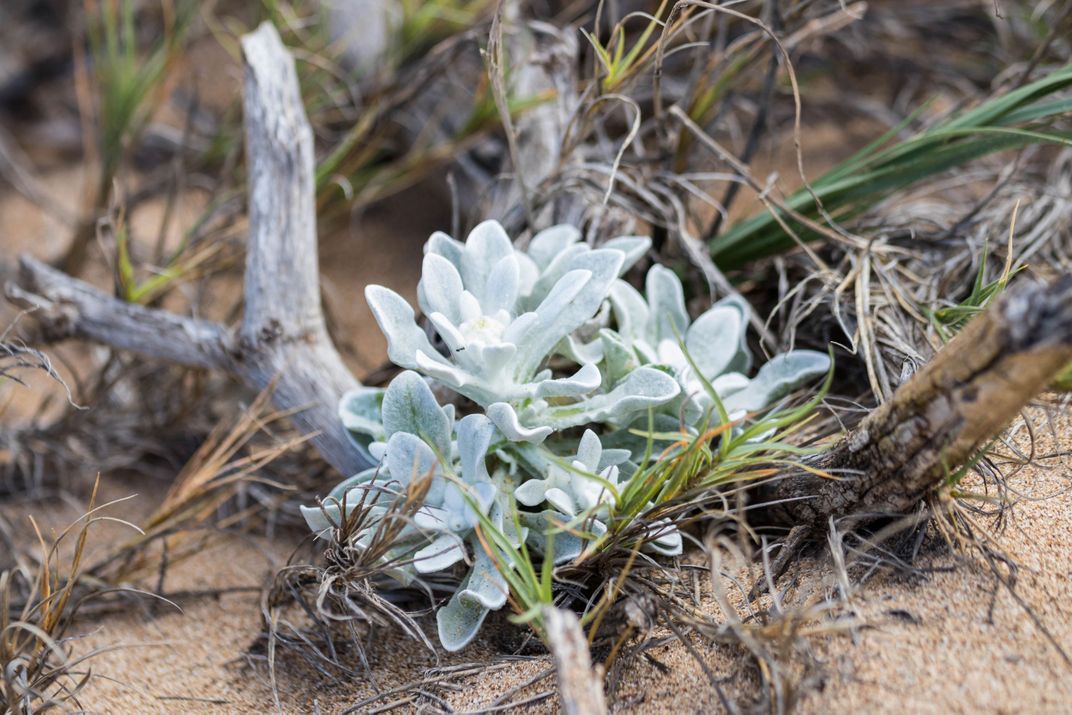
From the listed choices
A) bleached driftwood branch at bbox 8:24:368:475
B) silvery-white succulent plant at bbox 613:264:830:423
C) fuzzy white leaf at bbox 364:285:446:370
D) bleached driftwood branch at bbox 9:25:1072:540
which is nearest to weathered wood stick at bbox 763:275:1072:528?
bleached driftwood branch at bbox 9:25:1072:540

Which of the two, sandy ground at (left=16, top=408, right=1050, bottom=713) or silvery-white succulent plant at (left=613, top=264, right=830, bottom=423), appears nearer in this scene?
sandy ground at (left=16, top=408, right=1050, bottom=713)

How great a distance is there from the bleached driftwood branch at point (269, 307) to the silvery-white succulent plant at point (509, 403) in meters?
0.15

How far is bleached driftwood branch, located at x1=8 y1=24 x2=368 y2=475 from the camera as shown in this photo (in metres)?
1.43

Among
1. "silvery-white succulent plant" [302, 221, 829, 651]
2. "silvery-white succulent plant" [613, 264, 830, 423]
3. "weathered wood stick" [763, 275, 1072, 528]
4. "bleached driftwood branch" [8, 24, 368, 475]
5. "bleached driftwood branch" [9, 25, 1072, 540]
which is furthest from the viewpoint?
"bleached driftwood branch" [8, 24, 368, 475]

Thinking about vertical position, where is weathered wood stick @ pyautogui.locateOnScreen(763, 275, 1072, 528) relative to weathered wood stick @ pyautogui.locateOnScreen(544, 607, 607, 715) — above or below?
above

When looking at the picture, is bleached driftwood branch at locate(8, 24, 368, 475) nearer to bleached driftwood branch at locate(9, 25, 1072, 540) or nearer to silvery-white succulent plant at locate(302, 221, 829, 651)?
bleached driftwood branch at locate(9, 25, 1072, 540)

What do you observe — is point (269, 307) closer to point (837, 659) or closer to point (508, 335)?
point (508, 335)

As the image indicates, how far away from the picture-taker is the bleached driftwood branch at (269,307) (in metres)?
1.43

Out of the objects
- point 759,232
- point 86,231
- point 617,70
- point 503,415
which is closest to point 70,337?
point 86,231

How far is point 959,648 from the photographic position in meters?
0.94

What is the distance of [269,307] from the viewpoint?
1.44 meters

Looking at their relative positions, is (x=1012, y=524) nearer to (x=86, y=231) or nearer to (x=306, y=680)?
(x=306, y=680)

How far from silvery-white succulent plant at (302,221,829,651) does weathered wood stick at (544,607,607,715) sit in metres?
0.16

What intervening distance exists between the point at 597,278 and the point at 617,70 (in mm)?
344
